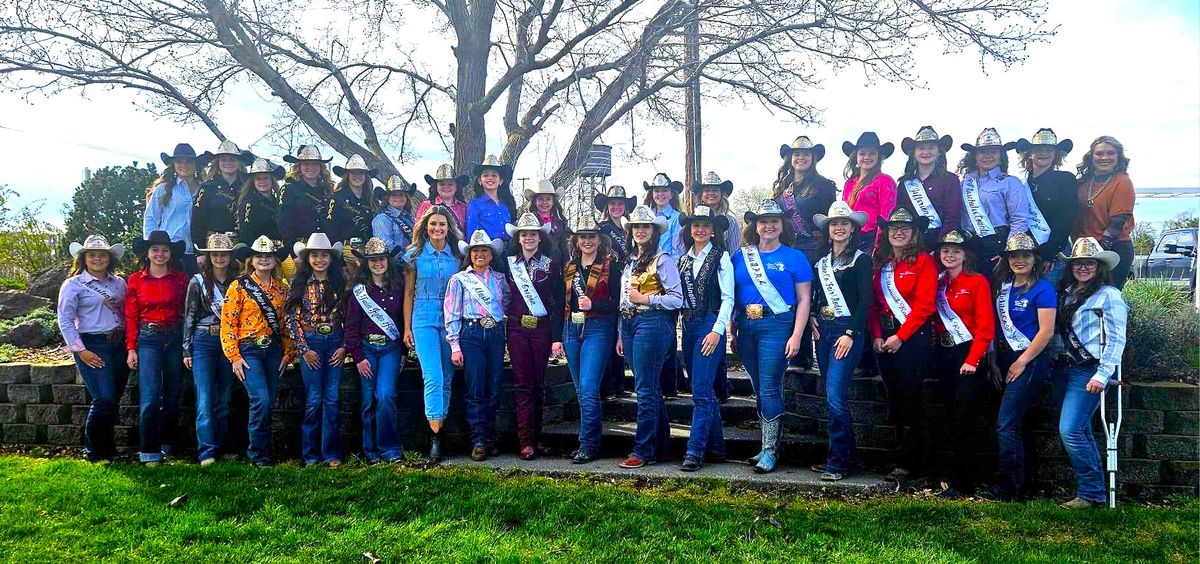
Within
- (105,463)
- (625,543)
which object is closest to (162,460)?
(105,463)

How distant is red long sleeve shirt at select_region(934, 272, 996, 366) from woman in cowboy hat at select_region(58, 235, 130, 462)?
6.00 metres

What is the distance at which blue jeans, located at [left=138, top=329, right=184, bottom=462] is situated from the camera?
18.6 ft

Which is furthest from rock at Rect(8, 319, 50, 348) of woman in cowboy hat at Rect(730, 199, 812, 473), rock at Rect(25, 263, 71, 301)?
woman in cowboy hat at Rect(730, 199, 812, 473)

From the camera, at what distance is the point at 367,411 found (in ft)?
18.4

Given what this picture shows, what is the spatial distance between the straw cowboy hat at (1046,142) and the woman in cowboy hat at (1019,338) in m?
1.04

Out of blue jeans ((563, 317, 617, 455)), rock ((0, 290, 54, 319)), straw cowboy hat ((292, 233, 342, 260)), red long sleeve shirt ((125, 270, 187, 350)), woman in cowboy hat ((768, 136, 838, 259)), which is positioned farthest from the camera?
rock ((0, 290, 54, 319))

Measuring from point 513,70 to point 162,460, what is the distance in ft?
19.7

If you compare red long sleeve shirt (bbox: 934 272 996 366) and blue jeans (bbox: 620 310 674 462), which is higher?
red long sleeve shirt (bbox: 934 272 996 366)

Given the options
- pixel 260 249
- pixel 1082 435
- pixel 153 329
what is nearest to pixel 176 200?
pixel 153 329

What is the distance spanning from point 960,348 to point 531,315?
2873mm

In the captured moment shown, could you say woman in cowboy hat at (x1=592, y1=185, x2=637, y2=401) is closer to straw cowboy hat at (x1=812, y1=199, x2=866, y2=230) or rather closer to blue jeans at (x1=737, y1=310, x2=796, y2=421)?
blue jeans at (x1=737, y1=310, x2=796, y2=421)

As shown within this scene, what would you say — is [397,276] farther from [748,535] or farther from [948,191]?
[948,191]

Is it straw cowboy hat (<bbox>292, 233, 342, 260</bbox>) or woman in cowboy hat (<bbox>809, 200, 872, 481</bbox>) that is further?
straw cowboy hat (<bbox>292, 233, 342, 260</bbox>)

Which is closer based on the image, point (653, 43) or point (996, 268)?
point (996, 268)
